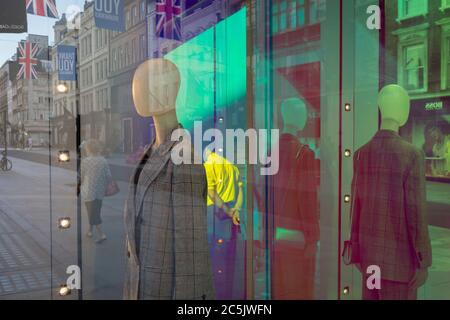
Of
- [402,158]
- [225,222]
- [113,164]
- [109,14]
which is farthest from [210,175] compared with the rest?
[402,158]

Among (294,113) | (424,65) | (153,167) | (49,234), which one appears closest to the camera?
(153,167)

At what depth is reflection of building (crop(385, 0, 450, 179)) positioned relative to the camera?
172 centimetres

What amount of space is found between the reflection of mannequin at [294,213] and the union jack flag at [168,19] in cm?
57

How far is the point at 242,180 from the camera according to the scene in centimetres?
174

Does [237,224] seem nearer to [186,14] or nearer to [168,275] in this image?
[168,275]

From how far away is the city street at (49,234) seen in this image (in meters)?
1.58

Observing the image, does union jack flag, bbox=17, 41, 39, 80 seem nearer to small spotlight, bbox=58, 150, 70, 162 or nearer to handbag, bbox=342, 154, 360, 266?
small spotlight, bbox=58, 150, 70, 162

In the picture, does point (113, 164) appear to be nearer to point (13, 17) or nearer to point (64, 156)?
point (64, 156)

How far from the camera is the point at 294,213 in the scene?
191 cm

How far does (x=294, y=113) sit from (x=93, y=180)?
35.9 inches

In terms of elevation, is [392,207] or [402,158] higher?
[402,158]

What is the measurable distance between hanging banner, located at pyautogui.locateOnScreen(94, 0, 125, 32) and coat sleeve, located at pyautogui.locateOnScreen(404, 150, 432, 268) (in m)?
1.33

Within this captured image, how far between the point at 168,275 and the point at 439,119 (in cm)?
127
